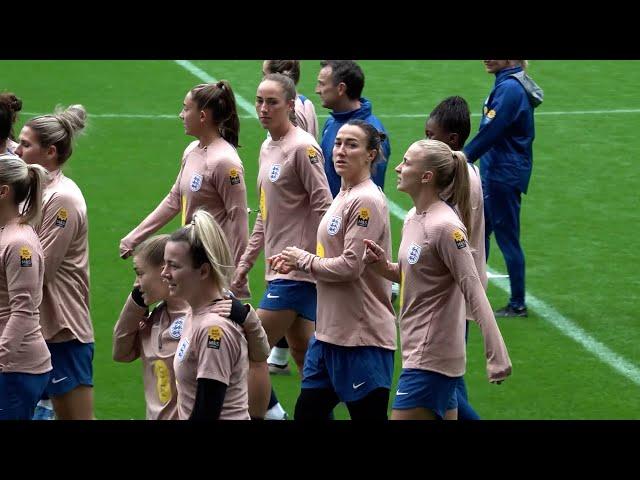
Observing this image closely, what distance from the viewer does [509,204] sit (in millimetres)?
10352

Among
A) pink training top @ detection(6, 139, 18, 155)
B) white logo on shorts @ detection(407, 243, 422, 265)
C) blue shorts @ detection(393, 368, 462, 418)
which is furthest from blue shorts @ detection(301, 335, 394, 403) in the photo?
pink training top @ detection(6, 139, 18, 155)

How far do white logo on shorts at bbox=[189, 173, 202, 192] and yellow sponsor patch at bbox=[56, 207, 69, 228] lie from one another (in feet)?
4.17

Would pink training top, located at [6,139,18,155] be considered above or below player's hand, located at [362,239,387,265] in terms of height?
below

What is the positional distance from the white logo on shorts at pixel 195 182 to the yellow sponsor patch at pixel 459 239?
217cm

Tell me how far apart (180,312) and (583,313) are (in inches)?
215

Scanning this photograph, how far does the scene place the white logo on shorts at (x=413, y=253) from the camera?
21.4ft

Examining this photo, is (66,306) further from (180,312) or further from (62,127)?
(180,312)

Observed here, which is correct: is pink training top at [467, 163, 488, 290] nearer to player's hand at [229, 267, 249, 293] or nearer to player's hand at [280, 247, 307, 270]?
player's hand at [280, 247, 307, 270]

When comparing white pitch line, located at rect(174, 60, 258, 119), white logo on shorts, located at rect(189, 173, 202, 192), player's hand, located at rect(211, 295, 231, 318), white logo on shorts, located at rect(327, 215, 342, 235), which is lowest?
white pitch line, located at rect(174, 60, 258, 119)

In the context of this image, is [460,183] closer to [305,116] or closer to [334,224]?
[334,224]

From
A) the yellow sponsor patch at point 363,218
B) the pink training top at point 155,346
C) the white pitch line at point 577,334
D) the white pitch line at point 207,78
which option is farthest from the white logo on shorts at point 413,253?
the white pitch line at point 207,78

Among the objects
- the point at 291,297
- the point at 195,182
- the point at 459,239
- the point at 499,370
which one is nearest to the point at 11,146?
the point at 195,182

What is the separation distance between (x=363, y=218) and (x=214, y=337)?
1.84 m

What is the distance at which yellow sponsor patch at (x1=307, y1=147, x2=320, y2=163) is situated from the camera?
805 centimetres
